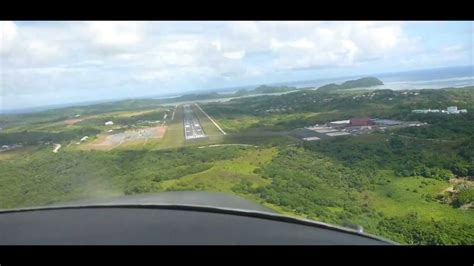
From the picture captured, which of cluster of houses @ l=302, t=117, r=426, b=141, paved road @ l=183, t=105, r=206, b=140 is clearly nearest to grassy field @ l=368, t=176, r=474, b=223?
cluster of houses @ l=302, t=117, r=426, b=141

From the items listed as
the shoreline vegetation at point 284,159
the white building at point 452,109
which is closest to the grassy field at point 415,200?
the shoreline vegetation at point 284,159

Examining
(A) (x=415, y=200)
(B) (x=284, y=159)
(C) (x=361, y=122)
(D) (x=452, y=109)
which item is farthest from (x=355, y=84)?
(A) (x=415, y=200)

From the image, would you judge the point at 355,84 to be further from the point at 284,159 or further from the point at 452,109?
the point at 284,159

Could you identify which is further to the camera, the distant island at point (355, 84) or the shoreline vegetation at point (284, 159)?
the distant island at point (355, 84)

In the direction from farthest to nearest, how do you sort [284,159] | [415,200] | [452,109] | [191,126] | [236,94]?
[236,94], [191,126], [284,159], [452,109], [415,200]

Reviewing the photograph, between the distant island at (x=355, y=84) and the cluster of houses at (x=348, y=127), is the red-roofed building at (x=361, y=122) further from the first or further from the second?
the distant island at (x=355, y=84)
